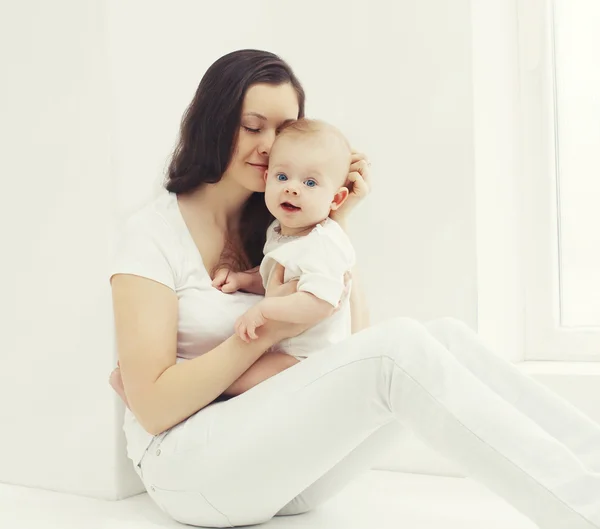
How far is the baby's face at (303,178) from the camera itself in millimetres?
1427

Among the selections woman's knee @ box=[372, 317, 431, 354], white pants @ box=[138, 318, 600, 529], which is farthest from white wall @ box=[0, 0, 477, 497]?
woman's knee @ box=[372, 317, 431, 354]

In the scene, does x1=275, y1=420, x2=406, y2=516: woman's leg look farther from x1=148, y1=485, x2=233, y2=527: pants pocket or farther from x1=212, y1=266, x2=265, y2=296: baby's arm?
x1=212, y1=266, x2=265, y2=296: baby's arm

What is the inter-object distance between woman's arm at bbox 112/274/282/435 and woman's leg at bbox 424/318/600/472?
1.05 ft

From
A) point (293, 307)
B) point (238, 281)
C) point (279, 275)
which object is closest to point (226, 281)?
point (238, 281)

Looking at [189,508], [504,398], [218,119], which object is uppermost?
[218,119]

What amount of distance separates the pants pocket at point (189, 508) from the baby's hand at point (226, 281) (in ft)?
1.26

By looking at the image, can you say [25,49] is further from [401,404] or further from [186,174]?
[401,404]

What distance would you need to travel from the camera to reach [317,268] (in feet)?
4.47

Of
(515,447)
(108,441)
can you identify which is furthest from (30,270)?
(515,447)

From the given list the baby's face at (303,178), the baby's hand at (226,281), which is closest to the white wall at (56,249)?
the baby's hand at (226,281)

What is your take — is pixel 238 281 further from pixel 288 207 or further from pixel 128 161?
pixel 128 161

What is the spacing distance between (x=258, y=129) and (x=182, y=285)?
34 centimetres

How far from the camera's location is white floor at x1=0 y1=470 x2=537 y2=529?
148 centimetres

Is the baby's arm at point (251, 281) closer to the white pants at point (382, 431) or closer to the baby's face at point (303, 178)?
the baby's face at point (303, 178)
